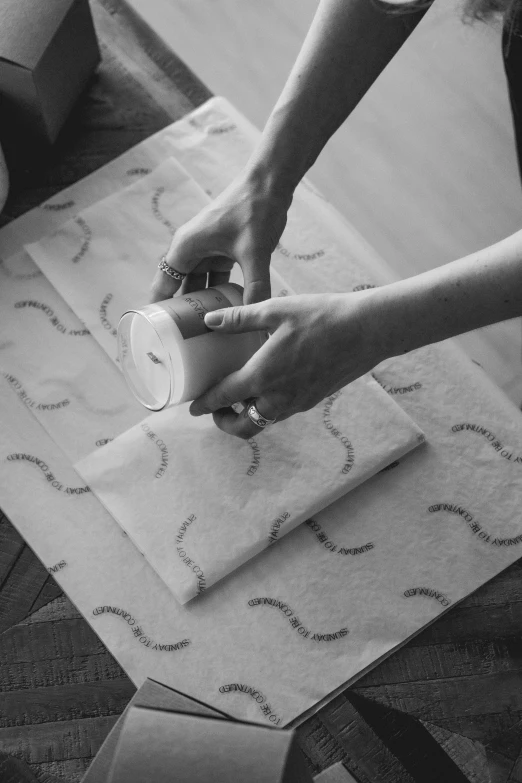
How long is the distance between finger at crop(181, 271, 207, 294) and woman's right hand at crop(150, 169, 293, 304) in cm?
2

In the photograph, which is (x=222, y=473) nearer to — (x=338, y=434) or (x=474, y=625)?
(x=338, y=434)

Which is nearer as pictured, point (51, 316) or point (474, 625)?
point (474, 625)

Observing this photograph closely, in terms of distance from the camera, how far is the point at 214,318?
1.82 feet

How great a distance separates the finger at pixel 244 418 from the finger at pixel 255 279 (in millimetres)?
87

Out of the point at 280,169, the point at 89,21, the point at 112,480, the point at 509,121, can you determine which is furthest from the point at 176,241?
the point at 509,121

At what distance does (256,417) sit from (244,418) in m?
0.01

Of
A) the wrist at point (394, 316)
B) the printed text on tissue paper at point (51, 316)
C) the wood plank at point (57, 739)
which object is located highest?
the wrist at point (394, 316)

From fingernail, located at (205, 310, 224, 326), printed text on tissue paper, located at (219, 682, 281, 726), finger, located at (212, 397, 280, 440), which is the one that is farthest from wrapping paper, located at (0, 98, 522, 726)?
fingernail, located at (205, 310, 224, 326)

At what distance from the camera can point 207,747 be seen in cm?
40

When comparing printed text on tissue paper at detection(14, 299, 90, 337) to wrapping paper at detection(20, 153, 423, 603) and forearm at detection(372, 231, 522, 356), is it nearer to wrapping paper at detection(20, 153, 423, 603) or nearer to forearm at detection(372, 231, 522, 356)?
wrapping paper at detection(20, 153, 423, 603)

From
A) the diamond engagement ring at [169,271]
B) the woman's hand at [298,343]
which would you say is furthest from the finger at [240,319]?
the diamond engagement ring at [169,271]

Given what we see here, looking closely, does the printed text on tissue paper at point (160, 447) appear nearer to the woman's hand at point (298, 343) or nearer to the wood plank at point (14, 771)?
the woman's hand at point (298, 343)

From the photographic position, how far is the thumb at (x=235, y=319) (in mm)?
555

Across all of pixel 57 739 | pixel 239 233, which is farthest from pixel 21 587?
pixel 239 233
